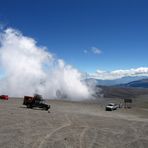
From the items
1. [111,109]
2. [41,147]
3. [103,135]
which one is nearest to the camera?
[41,147]

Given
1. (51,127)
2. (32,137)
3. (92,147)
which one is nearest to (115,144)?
(92,147)

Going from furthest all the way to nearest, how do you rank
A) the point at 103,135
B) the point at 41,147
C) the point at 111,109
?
1. the point at 111,109
2. the point at 103,135
3. the point at 41,147

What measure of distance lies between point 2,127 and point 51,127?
21.8 feet

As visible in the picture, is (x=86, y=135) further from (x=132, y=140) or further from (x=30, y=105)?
(x=30, y=105)

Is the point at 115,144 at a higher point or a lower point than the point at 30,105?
lower

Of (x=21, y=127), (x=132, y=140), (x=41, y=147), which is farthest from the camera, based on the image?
(x=21, y=127)

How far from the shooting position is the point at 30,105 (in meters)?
72.5

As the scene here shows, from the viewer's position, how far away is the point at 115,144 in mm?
29391

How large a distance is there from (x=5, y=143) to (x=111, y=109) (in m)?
63.8

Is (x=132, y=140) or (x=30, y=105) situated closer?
(x=132, y=140)

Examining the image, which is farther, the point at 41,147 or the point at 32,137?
the point at 32,137

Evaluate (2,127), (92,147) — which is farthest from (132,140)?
(2,127)

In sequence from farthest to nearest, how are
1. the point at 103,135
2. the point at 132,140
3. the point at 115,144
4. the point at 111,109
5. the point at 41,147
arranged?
1. the point at 111,109
2. the point at 103,135
3. the point at 132,140
4. the point at 115,144
5. the point at 41,147

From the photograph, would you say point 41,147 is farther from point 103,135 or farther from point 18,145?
point 103,135
